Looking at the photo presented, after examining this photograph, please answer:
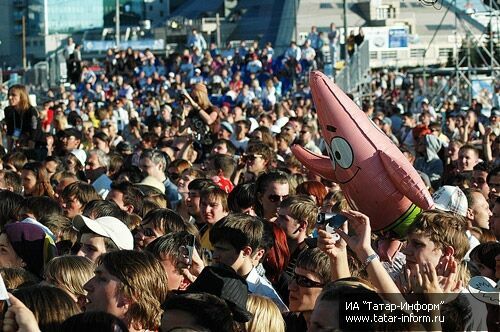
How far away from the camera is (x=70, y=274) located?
6.90m

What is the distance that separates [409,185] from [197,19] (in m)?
86.8

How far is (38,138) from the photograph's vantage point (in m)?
17.0

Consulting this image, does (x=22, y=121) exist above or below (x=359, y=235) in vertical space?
below

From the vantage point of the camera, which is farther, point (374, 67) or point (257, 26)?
point (257, 26)

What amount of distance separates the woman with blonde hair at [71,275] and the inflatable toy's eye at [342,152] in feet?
5.80

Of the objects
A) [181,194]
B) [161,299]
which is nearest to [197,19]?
[181,194]

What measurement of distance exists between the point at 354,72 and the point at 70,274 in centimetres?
2687

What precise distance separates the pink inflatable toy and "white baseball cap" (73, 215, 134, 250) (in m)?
1.34

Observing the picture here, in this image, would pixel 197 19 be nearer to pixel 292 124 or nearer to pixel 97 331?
pixel 292 124

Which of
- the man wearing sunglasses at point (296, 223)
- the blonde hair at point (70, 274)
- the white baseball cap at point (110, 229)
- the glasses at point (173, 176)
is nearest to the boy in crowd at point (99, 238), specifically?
the white baseball cap at point (110, 229)

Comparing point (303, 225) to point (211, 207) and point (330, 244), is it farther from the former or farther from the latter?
point (330, 244)

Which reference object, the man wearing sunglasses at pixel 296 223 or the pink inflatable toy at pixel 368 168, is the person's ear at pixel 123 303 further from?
the man wearing sunglasses at pixel 296 223

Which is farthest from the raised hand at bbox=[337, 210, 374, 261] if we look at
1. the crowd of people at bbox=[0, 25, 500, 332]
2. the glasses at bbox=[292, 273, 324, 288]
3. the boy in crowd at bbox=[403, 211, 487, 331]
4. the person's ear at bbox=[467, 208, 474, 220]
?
the person's ear at bbox=[467, 208, 474, 220]

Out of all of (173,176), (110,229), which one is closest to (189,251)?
(110,229)
